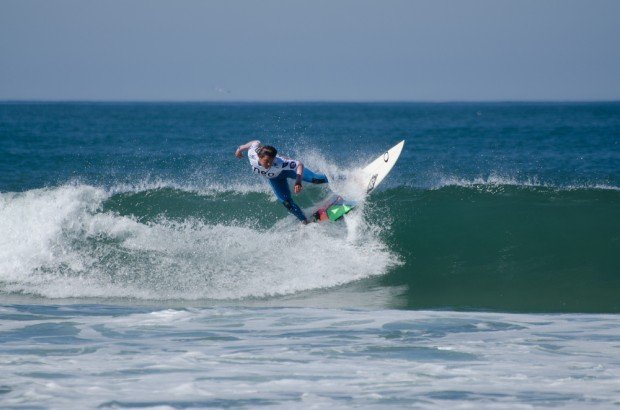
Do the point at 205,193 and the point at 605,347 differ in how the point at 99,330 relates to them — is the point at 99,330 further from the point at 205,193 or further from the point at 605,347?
the point at 205,193

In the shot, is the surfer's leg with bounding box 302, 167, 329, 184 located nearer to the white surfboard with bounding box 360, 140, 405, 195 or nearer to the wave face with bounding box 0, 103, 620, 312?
the wave face with bounding box 0, 103, 620, 312

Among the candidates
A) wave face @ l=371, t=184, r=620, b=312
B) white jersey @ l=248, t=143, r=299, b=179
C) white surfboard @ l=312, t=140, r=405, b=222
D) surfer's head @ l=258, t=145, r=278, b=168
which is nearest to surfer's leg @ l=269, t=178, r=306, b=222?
white jersey @ l=248, t=143, r=299, b=179

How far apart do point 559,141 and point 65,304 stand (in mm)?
31546

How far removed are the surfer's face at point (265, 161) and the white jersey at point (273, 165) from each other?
0.29ft

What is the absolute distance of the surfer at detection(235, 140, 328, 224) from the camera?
1131cm

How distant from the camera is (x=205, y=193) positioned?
54.9ft

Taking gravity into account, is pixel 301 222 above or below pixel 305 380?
above

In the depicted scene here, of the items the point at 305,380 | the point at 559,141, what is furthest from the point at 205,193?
the point at 559,141

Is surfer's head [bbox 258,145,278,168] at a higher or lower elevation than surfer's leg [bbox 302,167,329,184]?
higher

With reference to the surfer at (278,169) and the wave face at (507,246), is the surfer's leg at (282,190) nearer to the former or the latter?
the surfer at (278,169)

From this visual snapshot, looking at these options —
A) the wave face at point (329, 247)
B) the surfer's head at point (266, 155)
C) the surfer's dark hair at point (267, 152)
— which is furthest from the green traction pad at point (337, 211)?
the surfer's dark hair at point (267, 152)

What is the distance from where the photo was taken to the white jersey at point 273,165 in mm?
11539

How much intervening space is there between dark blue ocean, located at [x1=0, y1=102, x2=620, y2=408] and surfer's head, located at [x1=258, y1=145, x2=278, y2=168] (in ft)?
4.62

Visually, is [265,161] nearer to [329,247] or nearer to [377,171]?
[329,247]
